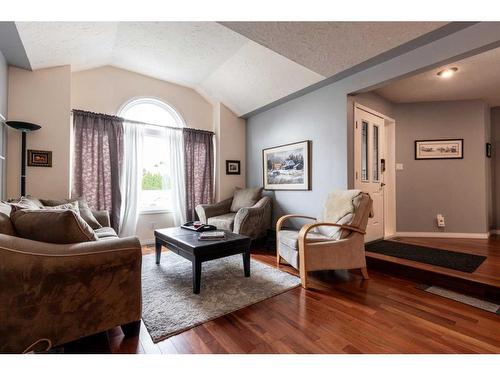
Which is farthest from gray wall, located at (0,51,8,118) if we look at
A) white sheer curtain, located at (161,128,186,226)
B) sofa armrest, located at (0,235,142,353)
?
sofa armrest, located at (0,235,142,353)

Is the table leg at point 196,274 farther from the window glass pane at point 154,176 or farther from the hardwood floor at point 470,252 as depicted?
the window glass pane at point 154,176

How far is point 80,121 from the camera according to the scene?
3.38m

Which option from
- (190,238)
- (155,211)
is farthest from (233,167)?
(190,238)

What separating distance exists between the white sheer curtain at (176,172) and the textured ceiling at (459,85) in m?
3.43

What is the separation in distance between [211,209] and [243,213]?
93 centimetres

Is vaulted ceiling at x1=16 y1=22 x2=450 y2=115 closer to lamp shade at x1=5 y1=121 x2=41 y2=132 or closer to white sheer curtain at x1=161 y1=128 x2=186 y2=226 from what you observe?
lamp shade at x1=5 y1=121 x2=41 y2=132

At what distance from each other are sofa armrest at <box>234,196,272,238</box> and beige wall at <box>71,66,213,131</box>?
2.06 m

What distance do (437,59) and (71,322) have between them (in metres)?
3.55

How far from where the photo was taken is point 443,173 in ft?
13.2

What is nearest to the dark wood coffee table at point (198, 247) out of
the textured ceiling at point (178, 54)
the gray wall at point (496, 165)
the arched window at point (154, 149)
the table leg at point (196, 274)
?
the table leg at point (196, 274)

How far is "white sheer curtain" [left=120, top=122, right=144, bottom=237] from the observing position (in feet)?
12.3

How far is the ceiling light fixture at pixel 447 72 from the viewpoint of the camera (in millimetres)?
2930
